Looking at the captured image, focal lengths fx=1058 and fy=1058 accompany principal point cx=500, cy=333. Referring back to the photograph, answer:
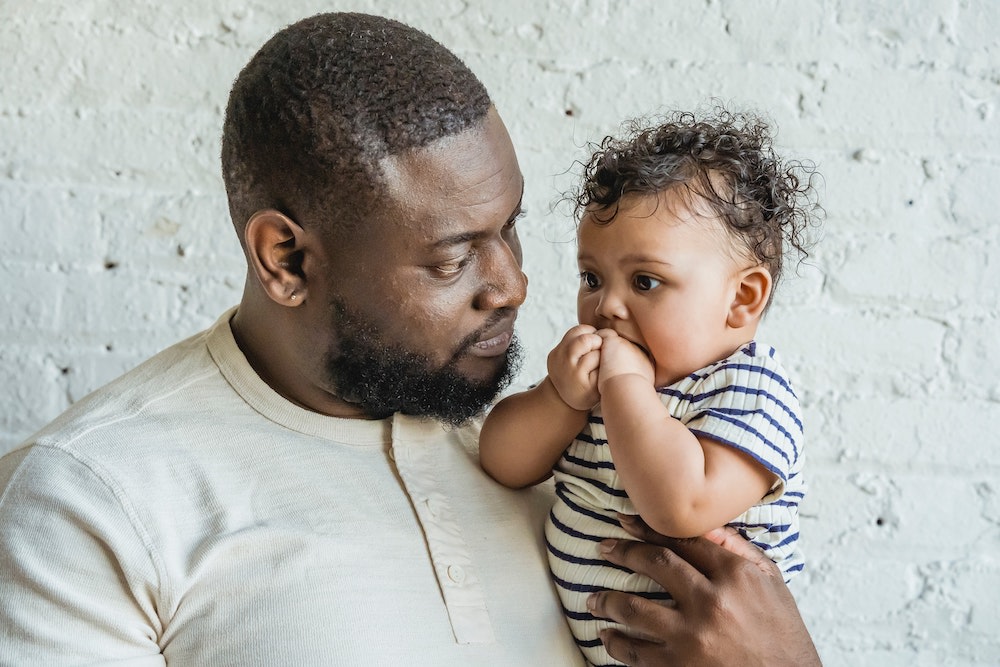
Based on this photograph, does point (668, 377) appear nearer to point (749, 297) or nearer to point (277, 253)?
point (749, 297)

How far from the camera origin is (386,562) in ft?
3.93

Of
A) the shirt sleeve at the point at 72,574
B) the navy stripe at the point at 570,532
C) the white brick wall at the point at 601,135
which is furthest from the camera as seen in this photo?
the white brick wall at the point at 601,135

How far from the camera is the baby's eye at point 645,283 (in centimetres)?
121

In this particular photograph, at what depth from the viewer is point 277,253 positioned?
1.30 m

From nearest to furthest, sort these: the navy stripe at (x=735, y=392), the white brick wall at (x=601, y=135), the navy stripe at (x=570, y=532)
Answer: the navy stripe at (x=735, y=392)
the navy stripe at (x=570, y=532)
the white brick wall at (x=601, y=135)

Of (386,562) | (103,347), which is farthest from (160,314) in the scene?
(386,562)

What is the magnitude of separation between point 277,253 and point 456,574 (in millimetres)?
445

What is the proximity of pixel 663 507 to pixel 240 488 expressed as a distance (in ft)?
1.56

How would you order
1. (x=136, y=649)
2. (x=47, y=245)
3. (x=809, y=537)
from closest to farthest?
(x=136, y=649)
(x=47, y=245)
(x=809, y=537)

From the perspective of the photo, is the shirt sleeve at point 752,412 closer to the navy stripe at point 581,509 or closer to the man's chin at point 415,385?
the navy stripe at point 581,509

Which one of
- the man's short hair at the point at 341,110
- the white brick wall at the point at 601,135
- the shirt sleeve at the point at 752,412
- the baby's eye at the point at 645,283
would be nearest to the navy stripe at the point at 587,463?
the shirt sleeve at the point at 752,412

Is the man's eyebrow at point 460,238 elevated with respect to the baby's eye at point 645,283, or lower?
elevated

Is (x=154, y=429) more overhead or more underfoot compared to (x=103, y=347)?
more overhead

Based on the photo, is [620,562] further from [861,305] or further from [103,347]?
[103,347]
